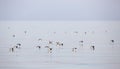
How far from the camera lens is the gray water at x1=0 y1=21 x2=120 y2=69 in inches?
98.4

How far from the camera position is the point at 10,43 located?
253 centimetres

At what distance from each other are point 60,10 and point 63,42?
1.03ft

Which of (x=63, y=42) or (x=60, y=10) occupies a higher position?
(x=60, y=10)

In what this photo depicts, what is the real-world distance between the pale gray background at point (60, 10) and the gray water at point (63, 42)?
5cm

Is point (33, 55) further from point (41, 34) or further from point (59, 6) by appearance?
point (59, 6)

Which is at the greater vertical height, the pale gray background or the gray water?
the pale gray background

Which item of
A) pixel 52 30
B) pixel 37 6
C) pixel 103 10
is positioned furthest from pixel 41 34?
pixel 103 10

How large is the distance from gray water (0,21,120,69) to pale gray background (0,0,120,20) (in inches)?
2.1

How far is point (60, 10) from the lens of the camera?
8.46 ft

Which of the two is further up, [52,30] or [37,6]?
[37,6]

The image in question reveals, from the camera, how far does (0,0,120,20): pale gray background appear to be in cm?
257

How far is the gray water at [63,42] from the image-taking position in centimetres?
250

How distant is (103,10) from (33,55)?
805 mm

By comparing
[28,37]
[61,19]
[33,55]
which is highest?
[61,19]
